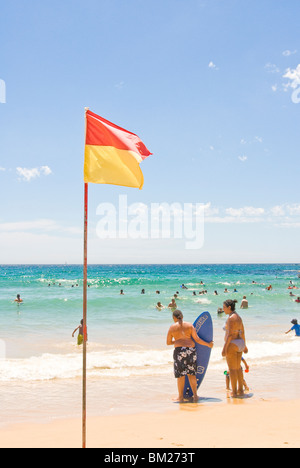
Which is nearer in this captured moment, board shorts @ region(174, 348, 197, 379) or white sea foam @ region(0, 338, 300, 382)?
board shorts @ region(174, 348, 197, 379)

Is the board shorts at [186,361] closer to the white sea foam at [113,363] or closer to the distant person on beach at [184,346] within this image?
the distant person on beach at [184,346]

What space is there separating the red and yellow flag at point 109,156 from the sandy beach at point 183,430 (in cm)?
332

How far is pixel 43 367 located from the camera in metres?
10.2

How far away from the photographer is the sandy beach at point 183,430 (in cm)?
482

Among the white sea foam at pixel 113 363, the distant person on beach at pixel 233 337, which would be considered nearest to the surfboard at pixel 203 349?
the distant person on beach at pixel 233 337

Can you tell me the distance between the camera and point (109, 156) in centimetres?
465

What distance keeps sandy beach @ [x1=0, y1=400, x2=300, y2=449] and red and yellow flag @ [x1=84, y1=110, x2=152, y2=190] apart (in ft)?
10.9

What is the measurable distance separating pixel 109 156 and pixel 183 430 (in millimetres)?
3906

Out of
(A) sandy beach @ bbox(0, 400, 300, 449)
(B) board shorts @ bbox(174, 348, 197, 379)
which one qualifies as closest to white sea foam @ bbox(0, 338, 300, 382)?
(B) board shorts @ bbox(174, 348, 197, 379)

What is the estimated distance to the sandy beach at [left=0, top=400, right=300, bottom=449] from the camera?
4820 millimetres

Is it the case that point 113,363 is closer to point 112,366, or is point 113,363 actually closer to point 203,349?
point 112,366

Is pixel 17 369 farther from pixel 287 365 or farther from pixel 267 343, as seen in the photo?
pixel 267 343

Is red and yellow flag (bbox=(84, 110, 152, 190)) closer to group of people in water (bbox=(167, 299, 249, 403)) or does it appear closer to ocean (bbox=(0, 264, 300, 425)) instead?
group of people in water (bbox=(167, 299, 249, 403))
